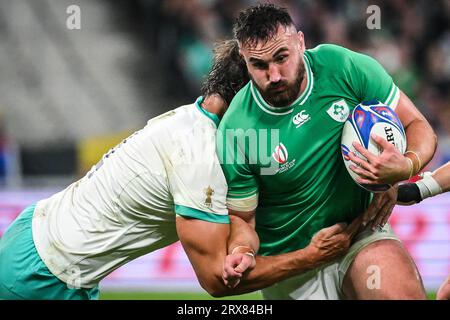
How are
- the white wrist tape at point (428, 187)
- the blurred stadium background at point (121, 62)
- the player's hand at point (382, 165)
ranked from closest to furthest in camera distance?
the player's hand at point (382, 165)
the white wrist tape at point (428, 187)
the blurred stadium background at point (121, 62)

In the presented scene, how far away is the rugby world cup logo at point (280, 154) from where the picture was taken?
14.4 feet

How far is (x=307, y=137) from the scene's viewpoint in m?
4.37

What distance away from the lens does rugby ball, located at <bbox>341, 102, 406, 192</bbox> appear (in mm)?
4148

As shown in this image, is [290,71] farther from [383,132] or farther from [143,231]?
[143,231]

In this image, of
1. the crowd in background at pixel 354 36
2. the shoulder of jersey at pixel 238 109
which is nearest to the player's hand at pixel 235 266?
the shoulder of jersey at pixel 238 109

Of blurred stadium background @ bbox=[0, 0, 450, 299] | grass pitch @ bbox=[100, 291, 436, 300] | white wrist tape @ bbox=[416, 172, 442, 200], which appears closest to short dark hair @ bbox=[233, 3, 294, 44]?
white wrist tape @ bbox=[416, 172, 442, 200]

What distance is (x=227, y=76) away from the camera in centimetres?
460

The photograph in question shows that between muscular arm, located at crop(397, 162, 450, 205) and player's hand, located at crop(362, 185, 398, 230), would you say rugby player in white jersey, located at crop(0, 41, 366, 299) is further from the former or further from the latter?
muscular arm, located at crop(397, 162, 450, 205)

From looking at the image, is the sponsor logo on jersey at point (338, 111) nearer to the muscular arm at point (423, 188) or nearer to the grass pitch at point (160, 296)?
the muscular arm at point (423, 188)

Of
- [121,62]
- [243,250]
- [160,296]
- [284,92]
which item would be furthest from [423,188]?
[121,62]

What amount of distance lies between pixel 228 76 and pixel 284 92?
1.56ft

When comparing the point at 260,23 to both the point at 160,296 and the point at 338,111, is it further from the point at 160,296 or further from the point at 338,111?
the point at 160,296

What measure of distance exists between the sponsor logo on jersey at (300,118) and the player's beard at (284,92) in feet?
0.28

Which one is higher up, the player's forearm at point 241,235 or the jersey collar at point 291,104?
the jersey collar at point 291,104
